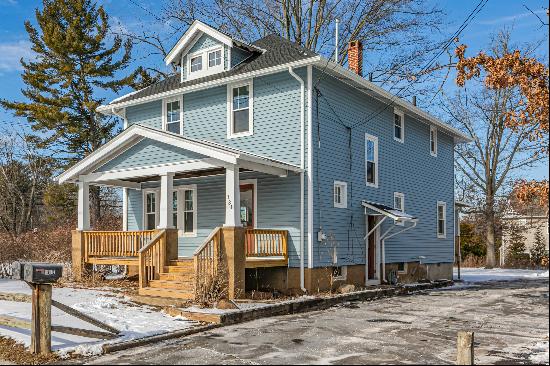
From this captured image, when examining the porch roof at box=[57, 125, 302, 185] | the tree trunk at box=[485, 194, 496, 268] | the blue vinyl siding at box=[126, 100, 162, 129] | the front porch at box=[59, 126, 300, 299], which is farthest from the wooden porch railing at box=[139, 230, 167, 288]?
the tree trunk at box=[485, 194, 496, 268]

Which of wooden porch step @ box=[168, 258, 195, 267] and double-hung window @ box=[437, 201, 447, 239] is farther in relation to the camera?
double-hung window @ box=[437, 201, 447, 239]

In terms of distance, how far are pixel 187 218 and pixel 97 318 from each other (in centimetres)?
731

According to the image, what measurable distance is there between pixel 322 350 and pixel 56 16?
30315mm

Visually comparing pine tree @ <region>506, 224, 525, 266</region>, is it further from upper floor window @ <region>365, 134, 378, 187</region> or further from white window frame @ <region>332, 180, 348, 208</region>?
white window frame @ <region>332, 180, 348, 208</region>

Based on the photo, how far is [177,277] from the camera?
14.1 metres

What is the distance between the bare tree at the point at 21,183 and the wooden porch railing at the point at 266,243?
81.9ft

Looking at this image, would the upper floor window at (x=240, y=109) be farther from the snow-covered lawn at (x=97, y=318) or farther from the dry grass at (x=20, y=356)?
the dry grass at (x=20, y=356)

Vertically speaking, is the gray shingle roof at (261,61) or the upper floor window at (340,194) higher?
the gray shingle roof at (261,61)

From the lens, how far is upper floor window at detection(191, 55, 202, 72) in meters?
19.0

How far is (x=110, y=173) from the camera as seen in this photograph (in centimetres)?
1681

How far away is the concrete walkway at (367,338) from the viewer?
8281mm

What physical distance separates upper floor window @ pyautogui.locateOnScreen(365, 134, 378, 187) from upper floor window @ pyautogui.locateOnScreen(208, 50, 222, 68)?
539 centimetres

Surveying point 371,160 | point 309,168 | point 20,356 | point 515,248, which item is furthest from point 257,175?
point 515,248

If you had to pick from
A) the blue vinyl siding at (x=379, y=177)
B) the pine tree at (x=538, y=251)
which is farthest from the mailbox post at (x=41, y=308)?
the pine tree at (x=538, y=251)
